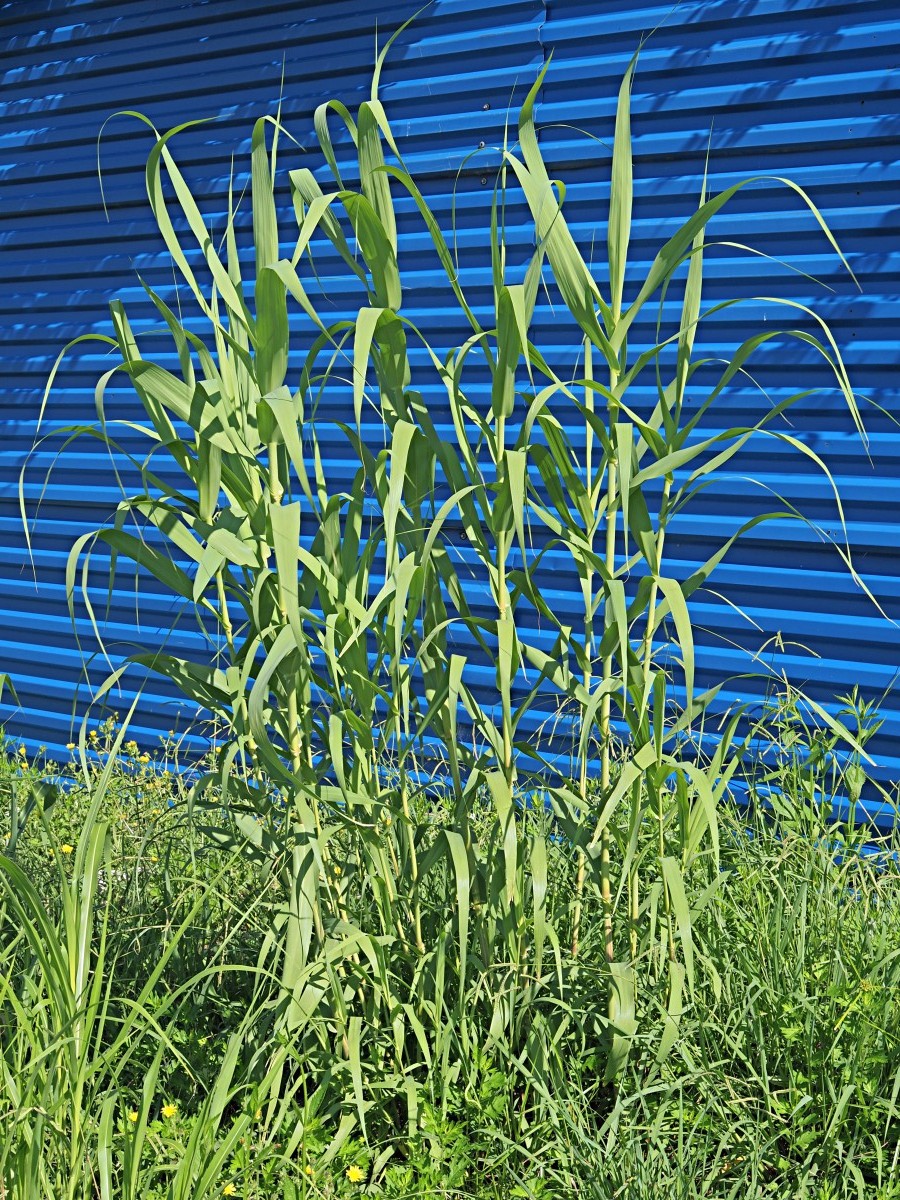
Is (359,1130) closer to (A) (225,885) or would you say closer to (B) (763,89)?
(A) (225,885)

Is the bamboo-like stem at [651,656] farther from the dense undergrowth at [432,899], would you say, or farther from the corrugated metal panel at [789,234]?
the corrugated metal panel at [789,234]

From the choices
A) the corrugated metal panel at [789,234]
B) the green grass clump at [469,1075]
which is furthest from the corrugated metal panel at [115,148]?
the green grass clump at [469,1075]

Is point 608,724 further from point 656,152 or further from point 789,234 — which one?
point 656,152

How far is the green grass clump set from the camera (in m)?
1.88

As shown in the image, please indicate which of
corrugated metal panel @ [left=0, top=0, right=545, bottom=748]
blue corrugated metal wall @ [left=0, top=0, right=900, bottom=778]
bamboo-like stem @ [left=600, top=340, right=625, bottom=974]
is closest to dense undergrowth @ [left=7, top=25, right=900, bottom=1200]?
bamboo-like stem @ [left=600, top=340, right=625, bottom=974]

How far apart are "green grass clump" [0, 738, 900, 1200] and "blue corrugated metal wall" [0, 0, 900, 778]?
48.3 inches

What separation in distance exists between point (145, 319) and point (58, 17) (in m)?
1.46

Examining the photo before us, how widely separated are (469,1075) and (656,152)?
2837 millimetres

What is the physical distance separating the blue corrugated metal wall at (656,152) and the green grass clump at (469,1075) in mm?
1227

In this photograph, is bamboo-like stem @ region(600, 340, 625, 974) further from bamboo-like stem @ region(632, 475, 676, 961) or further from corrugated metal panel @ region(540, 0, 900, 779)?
corrugated metal panel @ region(540, 0, 900, 779)

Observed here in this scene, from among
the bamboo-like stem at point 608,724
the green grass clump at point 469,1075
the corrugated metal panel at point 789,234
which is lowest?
the green grass clump at point 469,1075

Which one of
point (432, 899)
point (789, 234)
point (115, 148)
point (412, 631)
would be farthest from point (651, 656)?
point (115, 148)

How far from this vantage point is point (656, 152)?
3.76 metres

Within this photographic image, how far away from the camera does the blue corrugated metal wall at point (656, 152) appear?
11.5 feet
